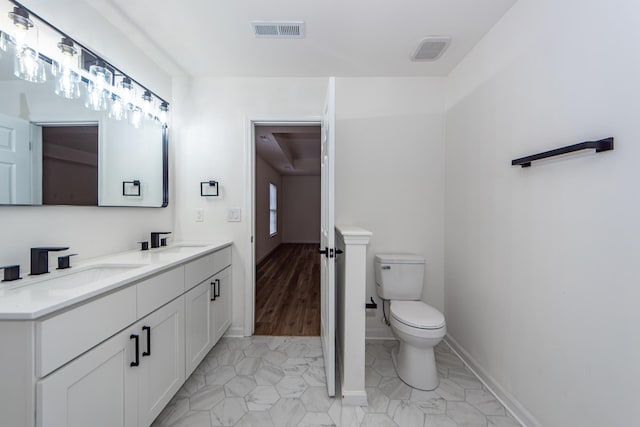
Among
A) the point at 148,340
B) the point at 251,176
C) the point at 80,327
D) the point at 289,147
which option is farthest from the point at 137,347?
the point at 289,147

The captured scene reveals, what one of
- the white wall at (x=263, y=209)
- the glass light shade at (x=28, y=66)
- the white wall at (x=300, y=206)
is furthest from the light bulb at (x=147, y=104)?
the white wall at (x=300, y=206)

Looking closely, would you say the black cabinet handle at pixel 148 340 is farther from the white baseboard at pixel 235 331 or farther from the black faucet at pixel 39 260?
the white baseboard at pixel 235 331

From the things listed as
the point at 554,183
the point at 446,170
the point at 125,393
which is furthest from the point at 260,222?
the point at 554,183

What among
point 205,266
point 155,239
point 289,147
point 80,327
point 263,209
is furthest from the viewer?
point 263,209

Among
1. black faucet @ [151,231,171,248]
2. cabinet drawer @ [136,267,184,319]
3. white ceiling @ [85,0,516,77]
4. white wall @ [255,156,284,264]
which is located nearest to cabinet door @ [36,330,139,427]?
cabinet drawer @ [136,267,184,319]

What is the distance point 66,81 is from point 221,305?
1743 millimetres

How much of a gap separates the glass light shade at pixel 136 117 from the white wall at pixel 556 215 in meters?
2.53

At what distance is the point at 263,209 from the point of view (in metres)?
5.85

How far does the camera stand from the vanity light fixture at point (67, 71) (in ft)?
4.17

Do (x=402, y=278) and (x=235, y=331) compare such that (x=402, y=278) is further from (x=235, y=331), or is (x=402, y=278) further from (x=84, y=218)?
(x=84, y=218)

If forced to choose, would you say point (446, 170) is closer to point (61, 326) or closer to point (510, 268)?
point (510, 268)

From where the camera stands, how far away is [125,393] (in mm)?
1062

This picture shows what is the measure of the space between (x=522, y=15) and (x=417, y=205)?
→ 1.41m

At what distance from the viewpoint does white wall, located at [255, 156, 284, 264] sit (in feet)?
17.3
